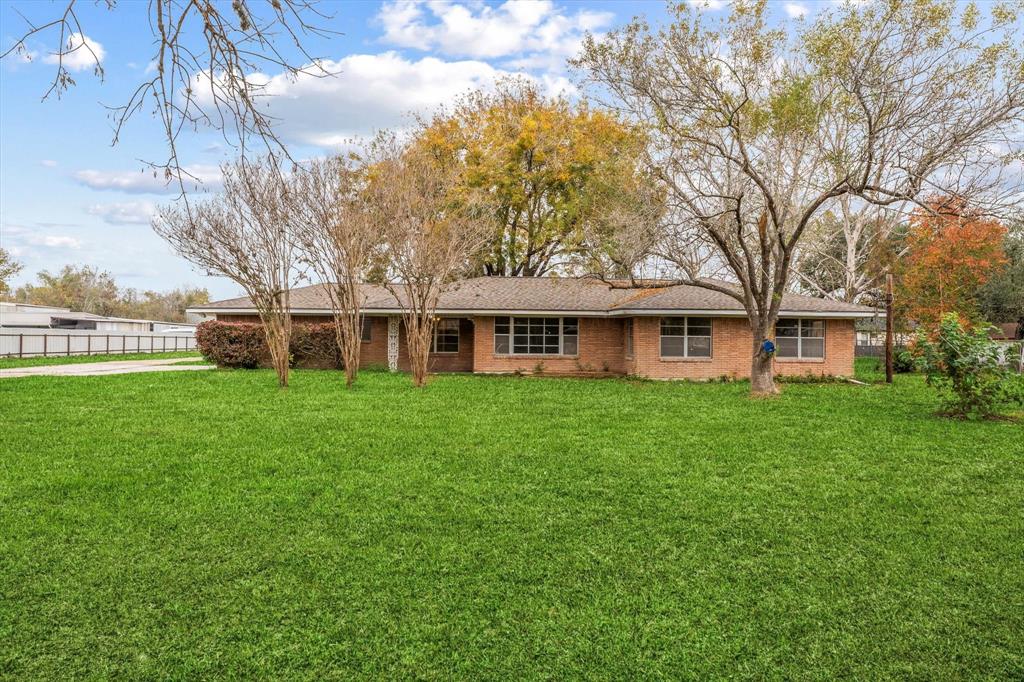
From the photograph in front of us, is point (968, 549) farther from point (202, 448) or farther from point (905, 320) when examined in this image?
point (905, 320)

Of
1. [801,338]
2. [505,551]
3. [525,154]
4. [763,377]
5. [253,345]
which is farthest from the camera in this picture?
[525,154]

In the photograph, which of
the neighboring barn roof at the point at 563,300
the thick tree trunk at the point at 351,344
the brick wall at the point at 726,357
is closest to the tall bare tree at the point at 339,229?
the thick tree trunk at the point at 351,344

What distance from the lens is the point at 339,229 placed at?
15.6m

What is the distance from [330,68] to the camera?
2.82 metres

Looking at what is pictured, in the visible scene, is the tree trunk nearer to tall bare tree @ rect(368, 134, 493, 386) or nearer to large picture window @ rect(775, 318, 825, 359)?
large picture window @ rect(775, 318, 825, 359)

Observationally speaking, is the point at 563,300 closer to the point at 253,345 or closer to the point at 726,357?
the point at 726,357

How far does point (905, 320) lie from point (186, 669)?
98.1 ft

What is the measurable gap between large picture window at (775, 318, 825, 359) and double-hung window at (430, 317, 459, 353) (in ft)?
34.2

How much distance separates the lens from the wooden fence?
87.0 feet

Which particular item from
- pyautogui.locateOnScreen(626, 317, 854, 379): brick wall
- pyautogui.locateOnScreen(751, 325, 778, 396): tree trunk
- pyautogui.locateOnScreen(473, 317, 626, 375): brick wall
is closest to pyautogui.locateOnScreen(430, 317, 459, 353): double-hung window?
pyautogui.locateOnScreen(473, 317, 626, 375): brick wall

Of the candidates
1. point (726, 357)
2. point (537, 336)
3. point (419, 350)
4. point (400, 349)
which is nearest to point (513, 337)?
point (537, 336)

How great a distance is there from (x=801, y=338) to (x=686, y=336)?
3.74m

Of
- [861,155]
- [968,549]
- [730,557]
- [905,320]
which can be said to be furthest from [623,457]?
[905,320]

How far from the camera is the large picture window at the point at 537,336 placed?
2123 cm
